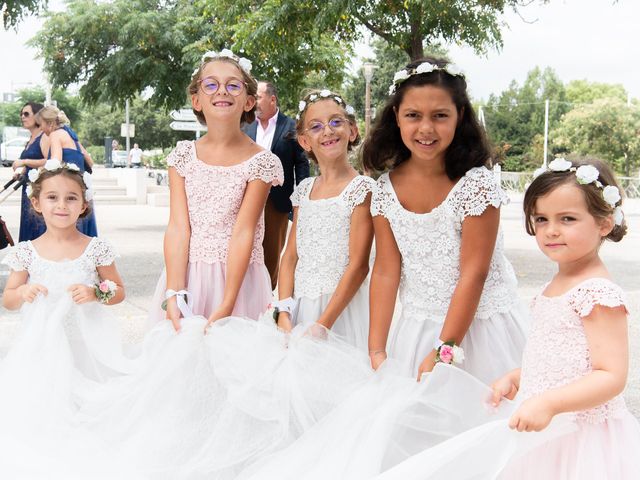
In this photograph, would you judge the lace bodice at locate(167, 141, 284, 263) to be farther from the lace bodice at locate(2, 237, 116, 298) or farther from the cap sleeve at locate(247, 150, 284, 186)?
the lace bodice at locate(2, 237, 116, 298)

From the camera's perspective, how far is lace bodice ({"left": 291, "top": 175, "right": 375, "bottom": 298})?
3404 millimetres

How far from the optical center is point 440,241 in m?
2.93

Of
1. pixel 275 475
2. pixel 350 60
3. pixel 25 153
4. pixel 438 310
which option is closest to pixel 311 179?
pixel 438 310

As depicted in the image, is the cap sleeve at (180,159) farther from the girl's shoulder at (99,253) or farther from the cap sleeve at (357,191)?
the cap sleeve at (357,191)

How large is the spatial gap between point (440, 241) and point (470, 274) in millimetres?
195

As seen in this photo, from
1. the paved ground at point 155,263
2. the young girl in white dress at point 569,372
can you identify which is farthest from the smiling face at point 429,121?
the paved ground at point 155,263

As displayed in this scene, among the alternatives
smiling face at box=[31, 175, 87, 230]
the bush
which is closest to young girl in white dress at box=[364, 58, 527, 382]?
smiling face at box=[31, 175, 87, 230]

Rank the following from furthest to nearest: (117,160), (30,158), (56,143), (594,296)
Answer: (117,160)
(30,158)
(56,143)
(594,296)

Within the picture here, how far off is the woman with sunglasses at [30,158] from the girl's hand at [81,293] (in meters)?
4.65

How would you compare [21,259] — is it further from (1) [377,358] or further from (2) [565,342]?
(2) [565,342]

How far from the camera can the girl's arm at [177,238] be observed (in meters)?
3.50

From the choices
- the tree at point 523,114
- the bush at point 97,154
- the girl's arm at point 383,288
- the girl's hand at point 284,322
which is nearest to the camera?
the girl's arm at point 383,288

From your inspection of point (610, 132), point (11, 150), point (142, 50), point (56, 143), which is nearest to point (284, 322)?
point (56, 143)

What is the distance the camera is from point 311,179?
12.1 feet
